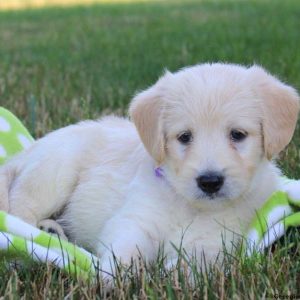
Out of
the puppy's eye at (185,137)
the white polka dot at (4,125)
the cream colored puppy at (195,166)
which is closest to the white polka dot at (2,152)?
the white polka dot at (4,125)

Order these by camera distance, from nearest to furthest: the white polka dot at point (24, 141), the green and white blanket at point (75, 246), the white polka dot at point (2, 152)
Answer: the green and white blanket at point (75, 246), the white polka dot at point (2, 152), the white polka dot at point (24, 141)

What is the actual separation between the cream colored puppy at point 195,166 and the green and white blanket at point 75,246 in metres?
0.10

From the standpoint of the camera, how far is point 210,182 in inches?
134

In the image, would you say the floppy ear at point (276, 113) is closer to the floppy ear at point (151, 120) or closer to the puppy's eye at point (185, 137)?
the puppy's eye at point (185, 137)

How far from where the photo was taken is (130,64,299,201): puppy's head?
3.46m

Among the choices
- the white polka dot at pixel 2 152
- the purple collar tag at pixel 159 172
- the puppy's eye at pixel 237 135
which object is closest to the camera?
the puppy's eye at pixel 237 135

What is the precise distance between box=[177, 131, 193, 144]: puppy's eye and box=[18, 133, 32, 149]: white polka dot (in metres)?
1.68

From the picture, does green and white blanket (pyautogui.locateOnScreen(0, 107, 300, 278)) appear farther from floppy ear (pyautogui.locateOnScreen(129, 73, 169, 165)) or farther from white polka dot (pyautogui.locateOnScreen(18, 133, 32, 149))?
white polka dot (pyautogui.locateOnScreen(18, 133, 32, 149))

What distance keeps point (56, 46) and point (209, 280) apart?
26.9 feet

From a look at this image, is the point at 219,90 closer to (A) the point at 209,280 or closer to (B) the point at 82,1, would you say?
(A) the point at 209,280

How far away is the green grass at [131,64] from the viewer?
10.0ft

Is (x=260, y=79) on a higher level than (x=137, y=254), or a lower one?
higher

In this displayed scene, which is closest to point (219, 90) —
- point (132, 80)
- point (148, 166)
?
point (148, 166)

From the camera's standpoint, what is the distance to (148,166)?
392cm
